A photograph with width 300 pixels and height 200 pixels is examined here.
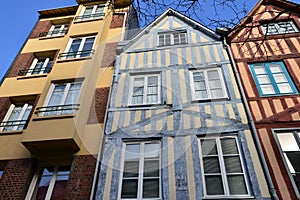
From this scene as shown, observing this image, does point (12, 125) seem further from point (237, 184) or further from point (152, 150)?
point (237, 184)

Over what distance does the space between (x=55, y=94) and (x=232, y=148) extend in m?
6.21

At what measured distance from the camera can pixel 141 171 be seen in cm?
622

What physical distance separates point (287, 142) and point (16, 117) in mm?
8895

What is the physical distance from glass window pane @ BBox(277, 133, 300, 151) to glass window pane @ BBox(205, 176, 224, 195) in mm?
1994

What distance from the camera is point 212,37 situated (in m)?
9.88

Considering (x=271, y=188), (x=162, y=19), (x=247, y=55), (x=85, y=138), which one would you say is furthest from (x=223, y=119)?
(x=162, y=19)

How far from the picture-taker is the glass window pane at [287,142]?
611 centimetres

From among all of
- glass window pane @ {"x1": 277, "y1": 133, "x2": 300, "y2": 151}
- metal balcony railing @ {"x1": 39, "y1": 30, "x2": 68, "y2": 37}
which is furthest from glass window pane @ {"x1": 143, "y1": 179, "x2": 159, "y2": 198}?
metal balcony railing @ {"x1": 39, "y1": 30, "x2": 68, "y2": 37}

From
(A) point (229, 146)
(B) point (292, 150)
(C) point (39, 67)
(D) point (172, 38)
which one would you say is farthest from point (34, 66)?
(B) point (292, 150)

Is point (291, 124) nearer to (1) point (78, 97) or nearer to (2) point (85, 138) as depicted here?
(2) point (85, 138)

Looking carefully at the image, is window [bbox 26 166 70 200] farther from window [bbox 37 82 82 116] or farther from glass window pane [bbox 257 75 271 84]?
glass window pane [bbox 257 75 271 84]

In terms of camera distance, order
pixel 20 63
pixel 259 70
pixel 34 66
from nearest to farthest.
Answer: pixel 259 70 → pixel 20 63 → pixel 34 66

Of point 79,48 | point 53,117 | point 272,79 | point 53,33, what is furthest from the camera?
point 53,33

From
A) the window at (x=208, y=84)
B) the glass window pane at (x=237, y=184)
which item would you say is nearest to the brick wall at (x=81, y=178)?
the glass window pane at (x=237, y=184)
